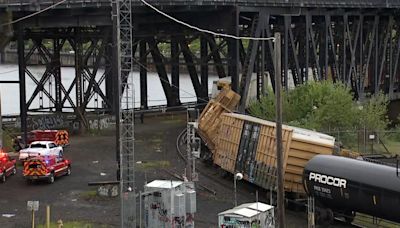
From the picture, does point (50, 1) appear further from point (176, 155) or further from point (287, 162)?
point (287, 162)

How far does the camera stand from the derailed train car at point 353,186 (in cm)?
2242

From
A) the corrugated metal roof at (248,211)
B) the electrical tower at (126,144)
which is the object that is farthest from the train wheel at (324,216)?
the electrical tower at (126,144)

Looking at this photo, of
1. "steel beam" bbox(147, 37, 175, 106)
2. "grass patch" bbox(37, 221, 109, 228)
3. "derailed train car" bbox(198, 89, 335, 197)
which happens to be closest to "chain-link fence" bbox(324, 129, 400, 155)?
"derailed train car" bbox(198, 89, 335, 197)

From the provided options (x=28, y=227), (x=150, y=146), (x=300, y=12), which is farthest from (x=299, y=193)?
(x=300, y=12)

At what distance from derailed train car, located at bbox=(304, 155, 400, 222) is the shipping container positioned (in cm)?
173

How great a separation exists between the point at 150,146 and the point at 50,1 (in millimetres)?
10880

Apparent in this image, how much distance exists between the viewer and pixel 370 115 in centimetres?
4578

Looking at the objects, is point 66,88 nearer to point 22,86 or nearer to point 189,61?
point 189,61

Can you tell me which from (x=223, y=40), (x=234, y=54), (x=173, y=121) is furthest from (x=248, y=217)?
(x=223, y=40)

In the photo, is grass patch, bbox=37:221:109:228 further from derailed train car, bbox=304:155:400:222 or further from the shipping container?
derailed train car, bbox=304:155:400:222

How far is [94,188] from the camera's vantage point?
31312 mm

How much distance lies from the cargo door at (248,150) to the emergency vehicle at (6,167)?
35.8 feet

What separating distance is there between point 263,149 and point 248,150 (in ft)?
4.78

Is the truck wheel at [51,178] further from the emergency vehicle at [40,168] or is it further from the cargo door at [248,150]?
the cargo door at [248,150]
